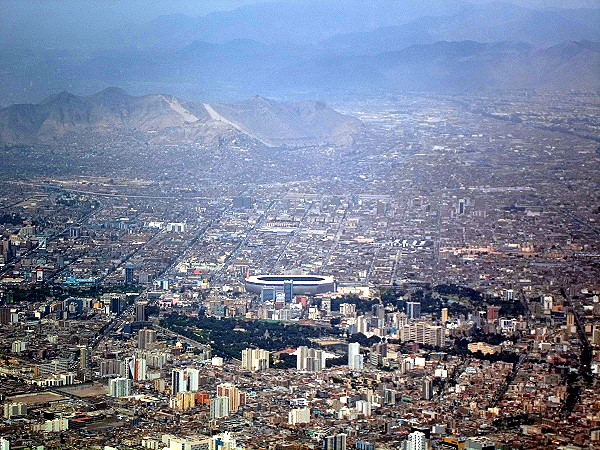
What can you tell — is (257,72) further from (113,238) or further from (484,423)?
(484,423)

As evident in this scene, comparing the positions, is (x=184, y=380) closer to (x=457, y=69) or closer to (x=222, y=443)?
(x=222, y=443)

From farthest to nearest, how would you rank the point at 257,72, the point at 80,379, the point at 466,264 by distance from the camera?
the point at 257,72, the point at 466,264, the point at 80,379

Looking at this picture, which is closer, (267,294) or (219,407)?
(219,407)

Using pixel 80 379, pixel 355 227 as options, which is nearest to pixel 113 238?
pixel 355 227

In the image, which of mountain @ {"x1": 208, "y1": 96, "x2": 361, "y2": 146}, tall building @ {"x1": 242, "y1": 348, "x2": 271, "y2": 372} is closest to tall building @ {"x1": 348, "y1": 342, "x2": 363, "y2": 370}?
tall building @ {"x1": 242, "y1": 348, "x2": 271, "y2": 372}

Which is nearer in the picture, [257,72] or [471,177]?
[471,177]

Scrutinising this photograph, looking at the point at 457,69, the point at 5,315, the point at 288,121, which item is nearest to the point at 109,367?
the point at 5,315

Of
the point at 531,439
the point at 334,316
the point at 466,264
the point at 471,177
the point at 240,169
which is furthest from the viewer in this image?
the point at 240,169
